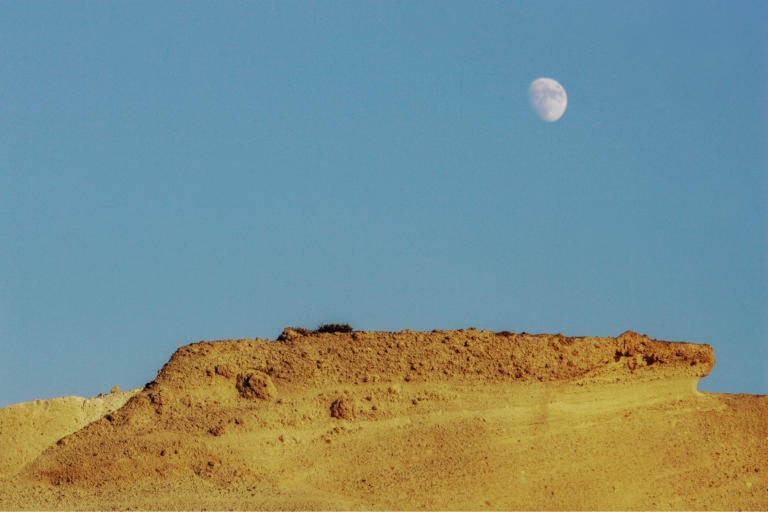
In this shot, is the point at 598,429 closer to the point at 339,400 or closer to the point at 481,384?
the point at 481,384

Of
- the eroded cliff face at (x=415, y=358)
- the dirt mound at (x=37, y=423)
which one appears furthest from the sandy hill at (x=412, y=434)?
the dirt mound at (x=37, y=423)

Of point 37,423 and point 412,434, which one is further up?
point 37,423

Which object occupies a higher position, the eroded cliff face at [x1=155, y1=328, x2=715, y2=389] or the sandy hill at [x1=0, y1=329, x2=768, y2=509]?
the eroded cliff face at [x1=155, y1=328, x2=715, y2=389]

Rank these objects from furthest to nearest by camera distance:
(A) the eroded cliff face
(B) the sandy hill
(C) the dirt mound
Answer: (C) the dirt mound, (A) the eroded cliff face, (B) the sandy hill

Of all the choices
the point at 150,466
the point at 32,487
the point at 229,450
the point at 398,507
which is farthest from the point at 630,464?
the point at 32,487

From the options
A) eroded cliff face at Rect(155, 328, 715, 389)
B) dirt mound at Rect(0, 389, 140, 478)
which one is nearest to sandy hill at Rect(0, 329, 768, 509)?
eroded cliff face at Rect(155, 328, 715, 389)

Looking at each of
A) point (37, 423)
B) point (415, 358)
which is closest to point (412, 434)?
point (415, 358)

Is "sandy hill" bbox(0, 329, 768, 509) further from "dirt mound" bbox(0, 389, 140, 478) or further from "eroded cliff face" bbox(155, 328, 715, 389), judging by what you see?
"dirt mound" bbox(0, 389, 140, 478)

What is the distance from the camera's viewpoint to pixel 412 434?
20.9 meters

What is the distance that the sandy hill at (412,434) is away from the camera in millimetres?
20344

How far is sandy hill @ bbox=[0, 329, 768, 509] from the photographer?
801 inches

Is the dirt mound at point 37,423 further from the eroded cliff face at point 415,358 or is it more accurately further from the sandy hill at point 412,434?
the eroded cliff face at point 415,358

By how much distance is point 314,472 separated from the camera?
67.6ft

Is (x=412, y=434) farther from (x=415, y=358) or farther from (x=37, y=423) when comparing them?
(x=37, y=423)
